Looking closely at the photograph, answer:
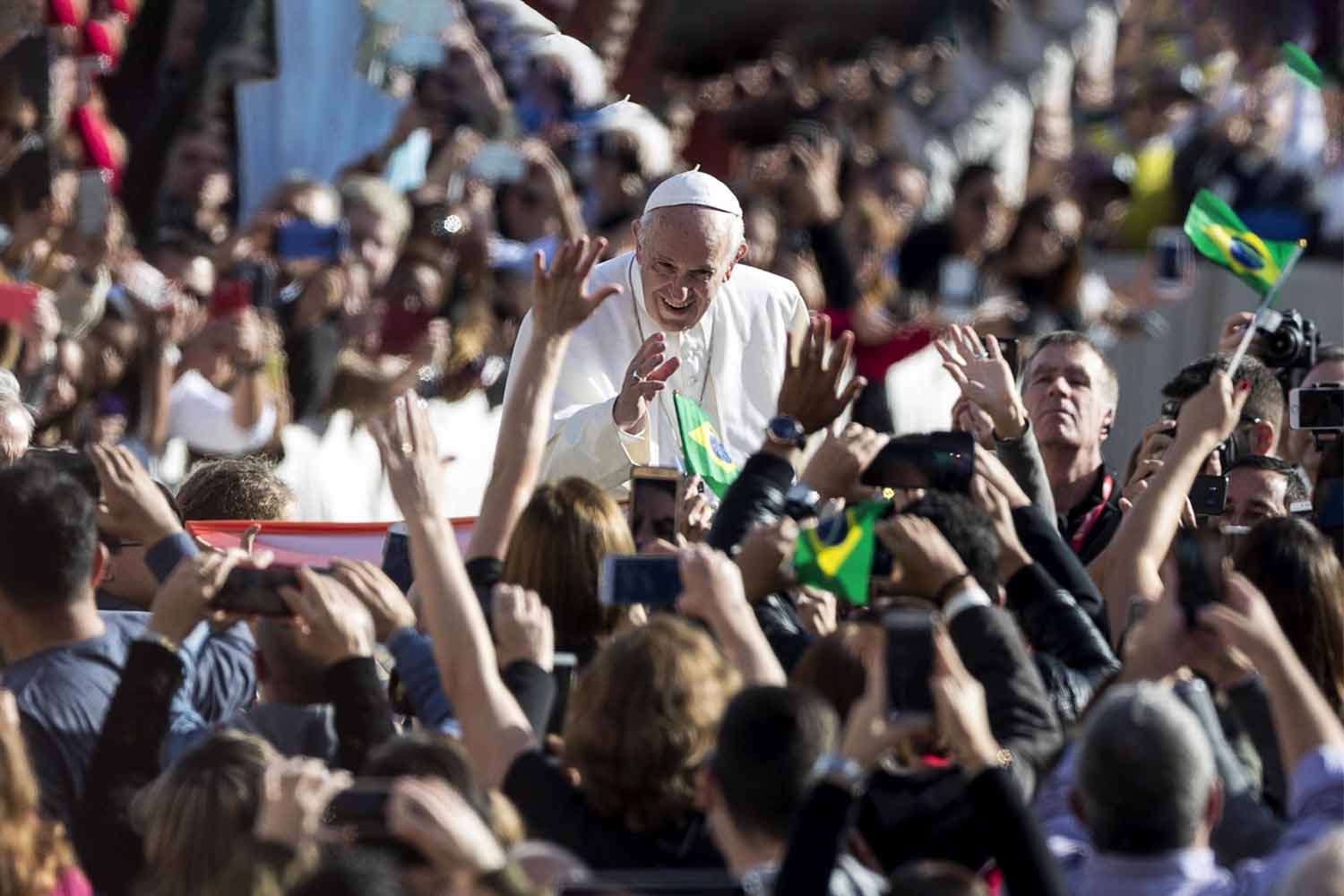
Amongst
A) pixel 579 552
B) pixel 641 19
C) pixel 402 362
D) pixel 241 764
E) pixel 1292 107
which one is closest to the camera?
pixel 241 764

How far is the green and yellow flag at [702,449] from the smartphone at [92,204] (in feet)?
11.8

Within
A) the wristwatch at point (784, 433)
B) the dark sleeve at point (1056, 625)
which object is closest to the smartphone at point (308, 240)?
the wristwatch at point (784, 433)

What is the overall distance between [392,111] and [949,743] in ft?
26.2

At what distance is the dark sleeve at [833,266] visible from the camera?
466 inches

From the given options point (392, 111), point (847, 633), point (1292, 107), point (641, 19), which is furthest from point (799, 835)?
point (1292, 107)

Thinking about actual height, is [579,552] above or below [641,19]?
above

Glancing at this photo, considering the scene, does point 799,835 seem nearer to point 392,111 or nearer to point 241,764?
point 241,764

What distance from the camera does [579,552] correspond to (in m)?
4.84

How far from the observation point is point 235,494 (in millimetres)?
6797

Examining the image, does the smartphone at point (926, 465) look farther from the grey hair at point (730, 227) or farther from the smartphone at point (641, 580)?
the grey hair at point (730, 227)

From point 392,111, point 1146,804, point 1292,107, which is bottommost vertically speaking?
point 1292,107

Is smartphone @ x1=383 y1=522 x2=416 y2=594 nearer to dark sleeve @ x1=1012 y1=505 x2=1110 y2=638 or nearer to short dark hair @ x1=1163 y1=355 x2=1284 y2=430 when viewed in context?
dark sleeve @ x1=1012 y1=505 x2=1110 y2=638

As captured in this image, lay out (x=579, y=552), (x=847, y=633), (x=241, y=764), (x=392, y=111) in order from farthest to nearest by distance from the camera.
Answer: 1. (x=392, y=111)
2. (x=579, y=552)
3. (x=847, y=633)
4. (x=241, y=764)

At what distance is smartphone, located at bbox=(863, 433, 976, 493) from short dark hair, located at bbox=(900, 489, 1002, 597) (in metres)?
0.20
